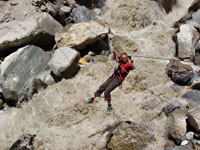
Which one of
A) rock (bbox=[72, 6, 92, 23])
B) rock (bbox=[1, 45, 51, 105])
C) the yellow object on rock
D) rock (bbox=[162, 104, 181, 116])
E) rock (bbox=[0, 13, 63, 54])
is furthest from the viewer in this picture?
rock (bbox=[72, 6, 92, 23])

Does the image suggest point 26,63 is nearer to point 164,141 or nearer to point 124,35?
point 124,35

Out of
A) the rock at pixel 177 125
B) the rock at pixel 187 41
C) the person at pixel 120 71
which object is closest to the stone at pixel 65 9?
the rock at pixel 187 41

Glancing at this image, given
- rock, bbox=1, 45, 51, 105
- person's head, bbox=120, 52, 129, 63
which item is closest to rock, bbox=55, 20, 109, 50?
rock, bbox=1, 45, 51, 105

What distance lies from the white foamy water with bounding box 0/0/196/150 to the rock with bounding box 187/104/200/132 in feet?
2.55

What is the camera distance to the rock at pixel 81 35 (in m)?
8.93

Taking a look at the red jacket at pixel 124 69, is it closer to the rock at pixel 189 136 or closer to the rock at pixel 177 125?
the rock at pixel 177 125

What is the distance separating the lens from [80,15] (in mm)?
10570

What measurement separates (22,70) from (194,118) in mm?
5675

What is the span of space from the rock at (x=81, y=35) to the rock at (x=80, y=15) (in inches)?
43.6

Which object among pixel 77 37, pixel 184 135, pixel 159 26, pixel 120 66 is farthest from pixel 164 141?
pixel 159 26

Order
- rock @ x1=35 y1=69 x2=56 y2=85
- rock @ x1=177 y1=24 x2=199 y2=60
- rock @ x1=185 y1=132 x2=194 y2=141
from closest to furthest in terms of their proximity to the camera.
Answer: rock @ x1=185 y1=132 x2=194 y2=141 → rock @ x1=35 y1=69 x2=56 y2=85 → rock @ x1=177 y1=24 x2=199 y2=60

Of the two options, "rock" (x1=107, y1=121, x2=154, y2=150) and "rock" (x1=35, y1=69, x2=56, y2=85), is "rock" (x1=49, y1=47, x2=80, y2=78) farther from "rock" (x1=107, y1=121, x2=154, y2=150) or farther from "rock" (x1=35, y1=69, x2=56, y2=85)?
"rock" (x1=107, y1=121, x2=154, y2=150)

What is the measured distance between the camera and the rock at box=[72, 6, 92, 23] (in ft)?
34.5

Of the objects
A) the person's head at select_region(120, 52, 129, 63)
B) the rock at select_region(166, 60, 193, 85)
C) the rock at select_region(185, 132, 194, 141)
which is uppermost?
the person's head at select_region(120, 52, 129, 63)
